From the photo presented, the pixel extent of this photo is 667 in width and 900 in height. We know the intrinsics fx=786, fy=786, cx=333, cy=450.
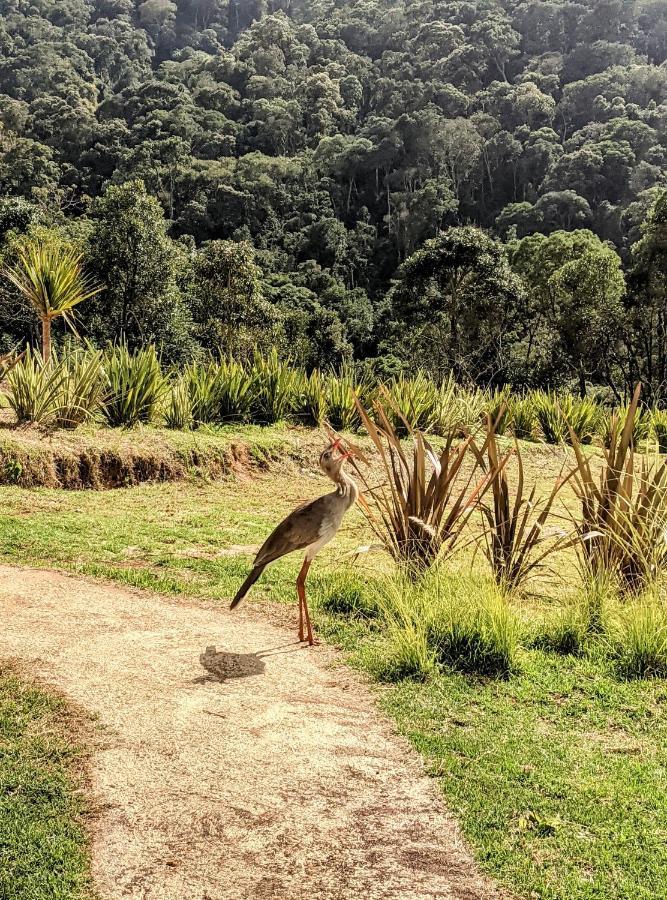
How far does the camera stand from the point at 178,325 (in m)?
25.0

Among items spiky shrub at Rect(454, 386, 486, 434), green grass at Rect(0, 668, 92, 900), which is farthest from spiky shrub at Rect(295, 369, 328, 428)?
green grass at Rect(0, 668, 92, 900)

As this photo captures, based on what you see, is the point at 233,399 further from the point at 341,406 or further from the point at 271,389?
the point at 341,406

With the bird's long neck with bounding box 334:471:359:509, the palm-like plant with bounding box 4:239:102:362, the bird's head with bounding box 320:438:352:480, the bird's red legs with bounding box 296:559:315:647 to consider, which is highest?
the palm-like plant with bounding box 4:239:102:362

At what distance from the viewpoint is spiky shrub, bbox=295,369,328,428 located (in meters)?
12.1

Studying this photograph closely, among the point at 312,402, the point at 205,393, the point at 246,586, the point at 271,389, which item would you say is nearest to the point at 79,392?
the point at 205,393

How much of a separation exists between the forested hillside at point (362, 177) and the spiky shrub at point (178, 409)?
537 centimetres

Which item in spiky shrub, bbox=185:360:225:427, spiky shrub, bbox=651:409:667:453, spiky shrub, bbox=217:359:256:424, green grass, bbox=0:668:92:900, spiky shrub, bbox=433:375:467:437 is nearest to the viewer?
green grass, bbox=0:668:92:900

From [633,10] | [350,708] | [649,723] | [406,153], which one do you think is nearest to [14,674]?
[350,708]

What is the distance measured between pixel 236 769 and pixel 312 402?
9.24 m

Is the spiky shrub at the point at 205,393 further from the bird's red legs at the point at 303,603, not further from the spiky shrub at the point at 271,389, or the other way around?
the bird's red legs at the point at 303,603

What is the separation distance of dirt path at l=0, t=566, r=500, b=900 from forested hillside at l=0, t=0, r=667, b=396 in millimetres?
10403

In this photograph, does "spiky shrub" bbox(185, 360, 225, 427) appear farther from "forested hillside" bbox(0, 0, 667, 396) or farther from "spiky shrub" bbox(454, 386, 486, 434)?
"forested hillside" bbox(0, 0, 667, 396)

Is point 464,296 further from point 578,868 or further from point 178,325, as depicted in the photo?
point 578,868

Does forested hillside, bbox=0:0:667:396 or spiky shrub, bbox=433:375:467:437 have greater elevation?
forested hillside, bbox=0:0:667:396
